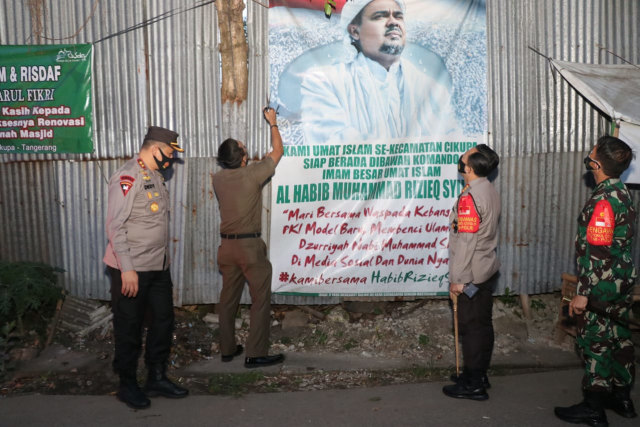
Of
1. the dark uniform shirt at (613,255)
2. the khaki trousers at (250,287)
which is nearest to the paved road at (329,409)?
the khaki trousers at (250,287)

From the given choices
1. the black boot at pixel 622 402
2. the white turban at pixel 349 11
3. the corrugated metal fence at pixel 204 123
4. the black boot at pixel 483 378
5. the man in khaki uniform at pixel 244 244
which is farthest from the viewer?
the corrugated metal fence at pixel 204 123

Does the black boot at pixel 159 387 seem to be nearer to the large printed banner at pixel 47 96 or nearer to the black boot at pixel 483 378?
the black boot at pixel 483 378

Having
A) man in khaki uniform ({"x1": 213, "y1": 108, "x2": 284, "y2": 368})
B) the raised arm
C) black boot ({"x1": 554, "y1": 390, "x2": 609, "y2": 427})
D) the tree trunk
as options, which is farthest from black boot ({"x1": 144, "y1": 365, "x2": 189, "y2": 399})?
black boot ({"x1": 554, "y1": 390, "x2": 609, "y2": 427})

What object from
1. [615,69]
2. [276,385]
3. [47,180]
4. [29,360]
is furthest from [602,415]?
[47,180]

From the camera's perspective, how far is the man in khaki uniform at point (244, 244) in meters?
5.11

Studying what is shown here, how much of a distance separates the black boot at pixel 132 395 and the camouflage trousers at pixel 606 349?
3286 millimetres

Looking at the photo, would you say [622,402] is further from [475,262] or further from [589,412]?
[475,262]

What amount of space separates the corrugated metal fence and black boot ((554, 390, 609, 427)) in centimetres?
207

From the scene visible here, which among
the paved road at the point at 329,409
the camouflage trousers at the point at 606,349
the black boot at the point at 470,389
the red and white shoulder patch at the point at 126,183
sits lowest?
the paved road at the point at 329,409

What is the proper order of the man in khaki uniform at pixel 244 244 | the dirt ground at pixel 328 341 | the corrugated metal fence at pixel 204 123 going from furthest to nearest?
1. the corrugated metal fence at pixel 204 123
2. the man in khaki uniform at pixel 244 244
3. the dirt ground at pixel 328 341

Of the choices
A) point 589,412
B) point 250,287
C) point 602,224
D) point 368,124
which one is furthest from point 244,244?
point 589,412

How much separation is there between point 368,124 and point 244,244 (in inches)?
68.3

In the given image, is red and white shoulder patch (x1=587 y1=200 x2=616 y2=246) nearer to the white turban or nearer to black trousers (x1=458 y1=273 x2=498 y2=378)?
black trousers (x1=458 y1=273 x2=498 y2=378)

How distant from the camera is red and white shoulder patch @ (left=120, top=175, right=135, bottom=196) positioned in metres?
4.27
